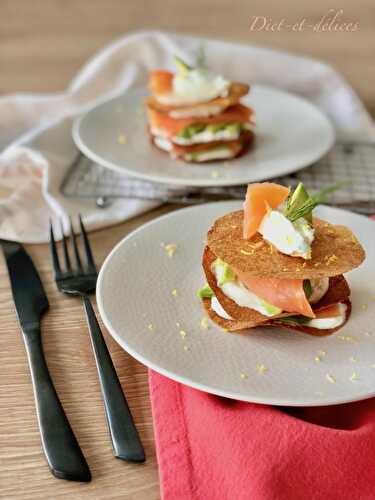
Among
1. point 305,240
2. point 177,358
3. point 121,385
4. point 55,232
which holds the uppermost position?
point 305,240

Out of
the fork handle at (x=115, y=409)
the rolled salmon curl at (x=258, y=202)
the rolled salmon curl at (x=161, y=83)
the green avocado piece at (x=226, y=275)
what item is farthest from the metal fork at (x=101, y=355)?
the rolled salmon curl at (x=161, y=83)

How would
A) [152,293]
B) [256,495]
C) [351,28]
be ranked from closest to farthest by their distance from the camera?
[256,495] < [152,293] < [351,28]

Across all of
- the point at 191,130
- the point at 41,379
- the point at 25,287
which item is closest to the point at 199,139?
the point at 191,130

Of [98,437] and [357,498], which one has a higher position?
[357,498]

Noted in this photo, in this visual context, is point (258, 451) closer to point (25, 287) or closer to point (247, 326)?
point (247, 326)

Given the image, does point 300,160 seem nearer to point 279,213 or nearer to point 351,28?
point 279,213

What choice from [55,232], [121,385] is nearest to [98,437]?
[121,385]

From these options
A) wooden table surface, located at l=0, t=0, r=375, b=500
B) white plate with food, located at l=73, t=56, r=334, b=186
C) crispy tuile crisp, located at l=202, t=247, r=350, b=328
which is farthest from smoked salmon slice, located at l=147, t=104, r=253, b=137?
crispy tuile crisp, located at l=202, t=247, r=350, b=328

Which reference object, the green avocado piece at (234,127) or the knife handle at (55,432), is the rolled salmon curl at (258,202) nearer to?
the knife handle at (55,432)
